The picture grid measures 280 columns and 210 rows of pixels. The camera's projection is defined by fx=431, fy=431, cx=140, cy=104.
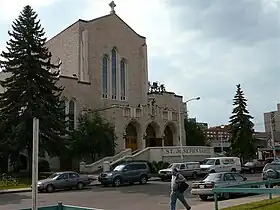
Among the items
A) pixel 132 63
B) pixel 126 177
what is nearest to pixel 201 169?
pixel 126 177

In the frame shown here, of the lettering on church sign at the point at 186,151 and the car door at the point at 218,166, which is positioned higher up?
the lettering on church sign at the point at 186,151

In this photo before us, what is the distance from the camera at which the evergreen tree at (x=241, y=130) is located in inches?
2270

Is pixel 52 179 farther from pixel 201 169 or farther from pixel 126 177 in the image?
pixel 201 169

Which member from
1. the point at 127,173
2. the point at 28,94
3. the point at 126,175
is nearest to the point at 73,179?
the point at 126,175

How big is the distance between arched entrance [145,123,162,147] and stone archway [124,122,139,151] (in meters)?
1.86

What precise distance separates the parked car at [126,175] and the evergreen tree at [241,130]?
26658mm

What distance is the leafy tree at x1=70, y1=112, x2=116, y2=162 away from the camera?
149ft

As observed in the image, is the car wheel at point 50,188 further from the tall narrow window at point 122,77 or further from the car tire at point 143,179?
the tall narrow window at point 122,77

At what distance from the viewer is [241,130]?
58.1 meters

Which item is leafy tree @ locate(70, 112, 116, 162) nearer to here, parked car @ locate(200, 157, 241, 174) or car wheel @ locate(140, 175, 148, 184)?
parked car @ locate(200, 157, 241, 174)

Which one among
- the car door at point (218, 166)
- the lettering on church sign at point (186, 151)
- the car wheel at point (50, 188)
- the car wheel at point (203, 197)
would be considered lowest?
the car wheel at point (203, 197)

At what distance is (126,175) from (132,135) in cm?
2190

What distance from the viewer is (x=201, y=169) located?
129 ft

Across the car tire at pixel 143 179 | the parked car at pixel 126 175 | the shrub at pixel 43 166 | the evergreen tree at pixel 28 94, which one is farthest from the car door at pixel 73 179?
the shrub at pixel 43 166
